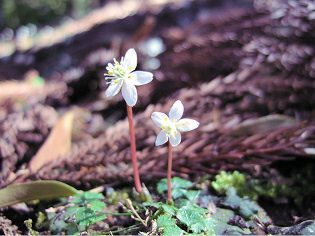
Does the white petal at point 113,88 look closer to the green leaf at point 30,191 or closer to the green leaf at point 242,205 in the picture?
the green leaf at point 30,191

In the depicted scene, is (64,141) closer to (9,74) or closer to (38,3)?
(9,74)

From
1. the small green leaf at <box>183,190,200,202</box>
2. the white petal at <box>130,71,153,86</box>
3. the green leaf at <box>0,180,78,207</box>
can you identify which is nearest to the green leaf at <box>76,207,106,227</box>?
the green leaf at <box>0,180,78,207</box>

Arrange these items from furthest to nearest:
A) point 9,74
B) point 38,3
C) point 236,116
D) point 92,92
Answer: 1. point 38,3
2. point 9,74
3. point 92,92
4. point 236,116

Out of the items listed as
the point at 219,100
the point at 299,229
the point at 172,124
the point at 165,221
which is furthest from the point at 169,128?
the point at 219,100

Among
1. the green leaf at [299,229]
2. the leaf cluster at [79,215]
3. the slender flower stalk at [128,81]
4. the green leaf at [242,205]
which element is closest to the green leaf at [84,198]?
the leaf cluster at [79,215]

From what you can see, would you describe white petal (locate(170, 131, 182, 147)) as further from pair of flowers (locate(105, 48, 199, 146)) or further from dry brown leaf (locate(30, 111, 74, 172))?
dry brown leaf (locate(30, 111, 74, 172))

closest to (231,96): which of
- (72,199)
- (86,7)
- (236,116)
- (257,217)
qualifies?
(236,116)

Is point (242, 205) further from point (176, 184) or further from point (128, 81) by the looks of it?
point (128, 81)
